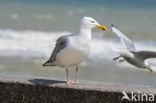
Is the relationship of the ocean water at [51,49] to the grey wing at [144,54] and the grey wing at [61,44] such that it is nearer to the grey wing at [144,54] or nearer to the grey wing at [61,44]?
the grey wing at [61,44]

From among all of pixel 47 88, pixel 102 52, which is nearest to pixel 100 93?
pixel 47 88

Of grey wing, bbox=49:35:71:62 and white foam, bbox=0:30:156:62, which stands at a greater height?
white foam, bbox=0:30:156:62

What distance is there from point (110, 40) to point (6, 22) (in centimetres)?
553

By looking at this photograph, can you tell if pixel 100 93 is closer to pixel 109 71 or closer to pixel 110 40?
pixel 109 71

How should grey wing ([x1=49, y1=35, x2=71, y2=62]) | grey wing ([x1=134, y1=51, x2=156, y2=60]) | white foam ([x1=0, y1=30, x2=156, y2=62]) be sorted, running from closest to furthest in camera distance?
1. grey wing ([x1=49, y1=35, x2=71, y2=62])
2. grey wing ([x1=134, y1=51, x2=156, y2=60])
3. white foam ([x1=0, y1=30, x2=156, y2=62])

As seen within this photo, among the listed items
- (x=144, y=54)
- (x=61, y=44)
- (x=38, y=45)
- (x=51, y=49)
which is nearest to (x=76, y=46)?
(x=61, y=44)

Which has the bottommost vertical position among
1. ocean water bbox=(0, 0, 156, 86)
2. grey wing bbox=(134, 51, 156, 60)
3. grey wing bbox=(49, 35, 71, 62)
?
grey wing bbox=(134, 51, 156, 60)

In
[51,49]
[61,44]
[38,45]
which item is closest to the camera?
[61,44]

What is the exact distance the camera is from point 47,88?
3.78 metres

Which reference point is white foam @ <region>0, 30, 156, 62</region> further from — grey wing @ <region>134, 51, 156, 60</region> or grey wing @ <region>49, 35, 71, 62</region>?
grey wing @ <region>49, 35, 71, 62</region>

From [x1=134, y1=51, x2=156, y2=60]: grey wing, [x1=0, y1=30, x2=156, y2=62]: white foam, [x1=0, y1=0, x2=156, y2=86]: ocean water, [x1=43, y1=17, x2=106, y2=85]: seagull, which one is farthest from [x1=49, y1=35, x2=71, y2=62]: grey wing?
[x1=0, y1=30, x2=156, y2=62]: white foam

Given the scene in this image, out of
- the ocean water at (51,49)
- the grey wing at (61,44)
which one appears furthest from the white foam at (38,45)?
the grey wing at (61,44)

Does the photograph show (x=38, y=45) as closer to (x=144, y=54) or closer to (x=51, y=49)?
(x=51, y=49)

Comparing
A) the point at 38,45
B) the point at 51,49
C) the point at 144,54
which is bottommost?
the point at 144,54
